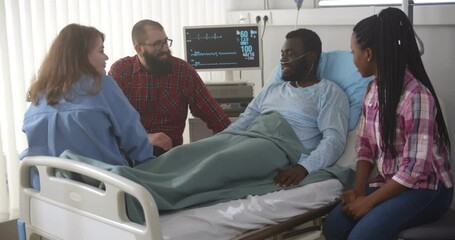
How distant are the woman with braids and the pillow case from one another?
1.29ft

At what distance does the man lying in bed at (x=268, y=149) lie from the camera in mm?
2182

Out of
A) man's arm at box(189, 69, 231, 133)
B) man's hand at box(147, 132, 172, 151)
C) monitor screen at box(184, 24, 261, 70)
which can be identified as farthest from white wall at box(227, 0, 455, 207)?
man's hand at box(147, 132, 172, 151)

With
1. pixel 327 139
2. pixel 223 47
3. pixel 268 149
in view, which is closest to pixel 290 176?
pixel 268 149

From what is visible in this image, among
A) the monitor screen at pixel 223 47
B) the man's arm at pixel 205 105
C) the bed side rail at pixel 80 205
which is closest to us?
the bed side rail at pixel 80 205

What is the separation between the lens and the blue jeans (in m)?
2.14

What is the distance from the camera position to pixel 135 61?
3266 millimetres

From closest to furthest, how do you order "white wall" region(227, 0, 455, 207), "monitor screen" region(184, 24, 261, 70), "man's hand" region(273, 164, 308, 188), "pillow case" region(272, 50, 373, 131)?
"man's hand" region(273, 164, 308, 188) < "pillow case" region(272, 50, 373, 131) < "white wall" region(227, 0, 455, 207) < "monitor screen" region(184, 24, 261, 70)

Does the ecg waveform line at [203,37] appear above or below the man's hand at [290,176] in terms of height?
above

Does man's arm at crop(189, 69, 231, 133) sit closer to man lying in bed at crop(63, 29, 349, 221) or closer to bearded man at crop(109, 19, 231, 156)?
bearded man at crop(109, 19, 231, 156)

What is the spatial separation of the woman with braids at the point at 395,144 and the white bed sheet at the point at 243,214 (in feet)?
0.34

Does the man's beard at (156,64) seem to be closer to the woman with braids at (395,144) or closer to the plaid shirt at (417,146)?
the woman with braids at (395,144)

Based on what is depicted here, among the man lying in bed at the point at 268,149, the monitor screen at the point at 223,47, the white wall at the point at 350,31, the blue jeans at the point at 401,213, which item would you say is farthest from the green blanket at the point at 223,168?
the monitor screen at the point at 223,47

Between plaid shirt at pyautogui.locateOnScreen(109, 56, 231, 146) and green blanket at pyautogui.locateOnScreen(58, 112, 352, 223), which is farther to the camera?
plaid shirt at pyautogui.locateOnScreen(109, 56, 231, 146)

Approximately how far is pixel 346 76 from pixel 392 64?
648 mm
